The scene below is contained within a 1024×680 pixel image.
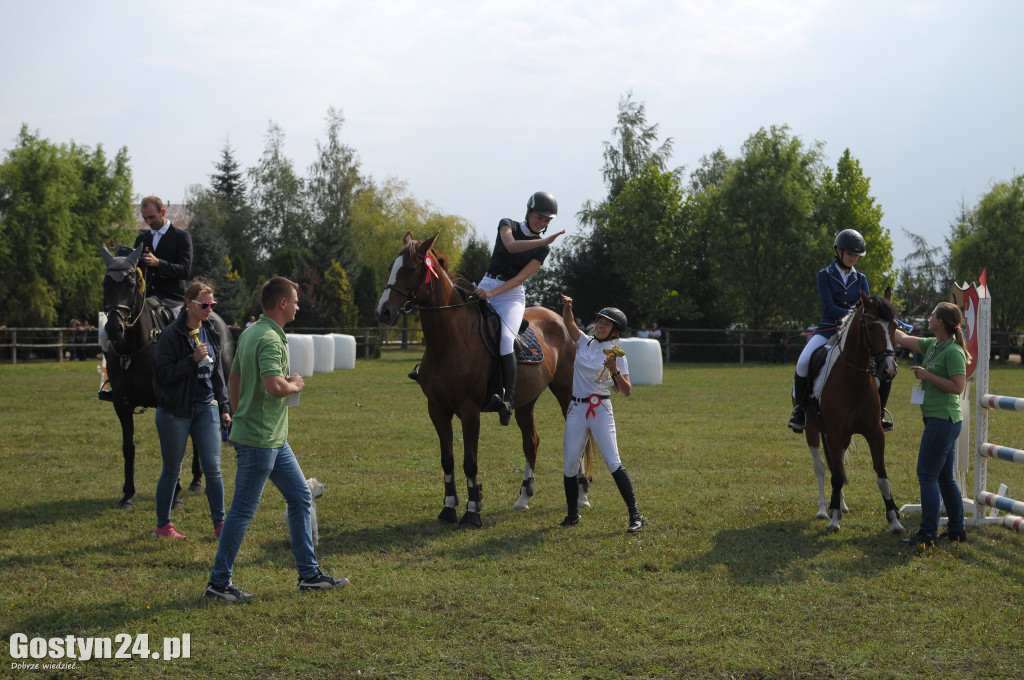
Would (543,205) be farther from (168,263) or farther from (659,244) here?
(659,244)

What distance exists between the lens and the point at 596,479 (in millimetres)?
10477

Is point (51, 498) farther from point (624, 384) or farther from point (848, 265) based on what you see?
point (848, 265)

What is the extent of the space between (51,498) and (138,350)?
2011 mm

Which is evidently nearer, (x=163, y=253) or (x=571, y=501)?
(x=571, y=501)

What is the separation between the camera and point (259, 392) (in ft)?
18.8

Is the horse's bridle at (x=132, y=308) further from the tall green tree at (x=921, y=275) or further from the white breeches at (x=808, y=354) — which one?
the tall green tree at (x=921, y=275)

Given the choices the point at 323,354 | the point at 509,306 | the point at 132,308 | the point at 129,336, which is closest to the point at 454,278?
the point at 509,306

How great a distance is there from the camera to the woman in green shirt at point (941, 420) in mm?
7277

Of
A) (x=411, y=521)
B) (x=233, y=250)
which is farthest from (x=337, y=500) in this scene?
(x=233, y=250)

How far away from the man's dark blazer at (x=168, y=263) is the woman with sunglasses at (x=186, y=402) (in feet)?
5.82

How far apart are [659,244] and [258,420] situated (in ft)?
151

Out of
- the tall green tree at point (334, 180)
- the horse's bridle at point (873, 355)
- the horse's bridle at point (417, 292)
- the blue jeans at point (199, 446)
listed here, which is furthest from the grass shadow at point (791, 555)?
the tall green tree at point (334, 180)

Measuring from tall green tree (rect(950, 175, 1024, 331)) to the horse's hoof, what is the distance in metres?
A: 44.3

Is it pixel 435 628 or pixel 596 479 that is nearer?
pixel 435 628
